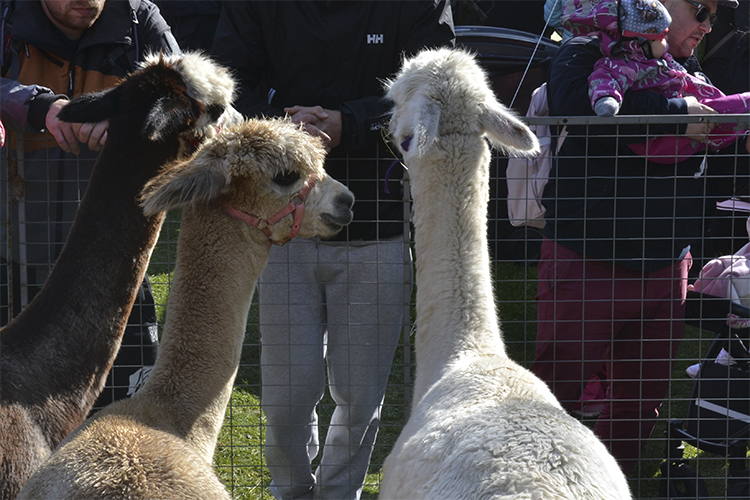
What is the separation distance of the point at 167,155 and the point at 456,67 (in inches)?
41.2

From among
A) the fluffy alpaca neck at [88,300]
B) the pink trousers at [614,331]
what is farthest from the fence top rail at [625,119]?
the fluffy alpaca neck at [88,300]

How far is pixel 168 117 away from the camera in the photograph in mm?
2359

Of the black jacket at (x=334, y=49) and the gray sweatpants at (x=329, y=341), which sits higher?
the black jacket at (x=334, y=49)

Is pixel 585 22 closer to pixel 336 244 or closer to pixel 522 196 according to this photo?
pixel 522 196

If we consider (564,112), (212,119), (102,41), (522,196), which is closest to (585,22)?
(564,112)

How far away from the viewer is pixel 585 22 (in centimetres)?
337

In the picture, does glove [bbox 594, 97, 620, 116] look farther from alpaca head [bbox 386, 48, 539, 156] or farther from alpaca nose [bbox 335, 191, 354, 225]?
alpaca nose [bbox 335, 191, 354, 225]

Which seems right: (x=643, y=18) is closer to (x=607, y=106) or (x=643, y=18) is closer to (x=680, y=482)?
(x=607, y=106)

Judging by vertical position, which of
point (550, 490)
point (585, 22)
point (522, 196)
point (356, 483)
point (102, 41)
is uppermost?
point (585, 22)

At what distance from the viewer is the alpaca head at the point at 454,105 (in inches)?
96.1

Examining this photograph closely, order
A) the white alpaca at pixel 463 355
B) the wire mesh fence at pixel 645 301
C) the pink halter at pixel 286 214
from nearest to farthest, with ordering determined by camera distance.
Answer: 1. the white alpaca at pixel 463 355
2. the pink halter at pixel 286 214
3. the wire mesh fence at pixel 645 301

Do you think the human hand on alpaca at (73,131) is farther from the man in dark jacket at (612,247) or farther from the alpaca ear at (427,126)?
the man in dark jacket at (612,247)

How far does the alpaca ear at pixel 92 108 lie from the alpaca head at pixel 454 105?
0.98 m

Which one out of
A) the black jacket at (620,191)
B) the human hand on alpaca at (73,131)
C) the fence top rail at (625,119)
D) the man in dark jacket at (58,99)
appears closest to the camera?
the human hand on alpaca at (73,131)
